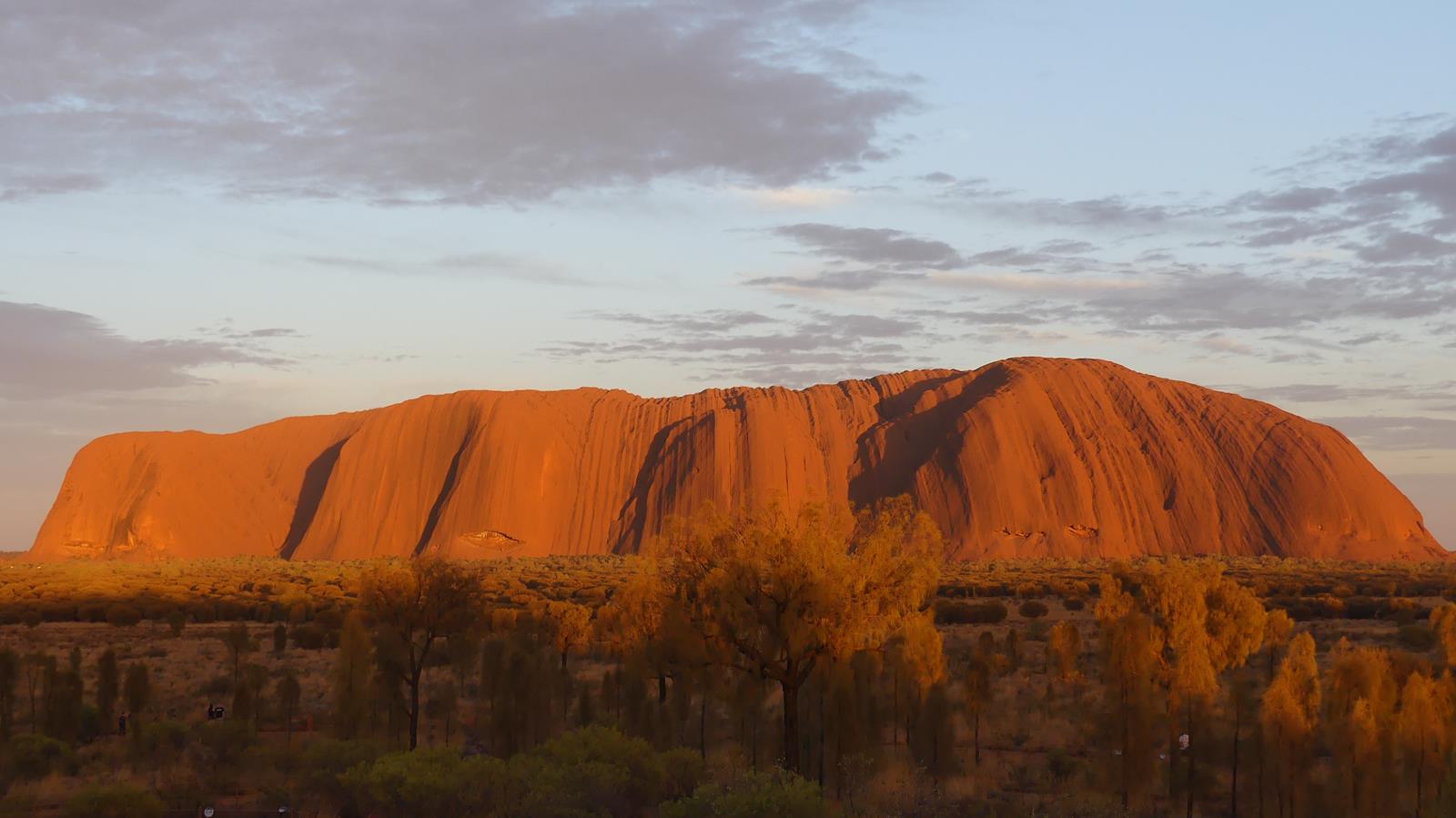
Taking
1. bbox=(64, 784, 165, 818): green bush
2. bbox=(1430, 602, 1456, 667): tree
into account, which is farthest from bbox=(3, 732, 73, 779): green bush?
bbox=(1430, 602, 1456, 667): tree

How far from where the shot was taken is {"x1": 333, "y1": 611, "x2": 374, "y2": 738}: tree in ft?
75.0

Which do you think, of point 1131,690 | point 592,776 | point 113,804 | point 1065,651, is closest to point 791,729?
point 592,776

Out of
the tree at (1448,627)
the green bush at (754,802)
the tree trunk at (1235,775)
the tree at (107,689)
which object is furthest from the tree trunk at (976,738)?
the tree at (107,689)

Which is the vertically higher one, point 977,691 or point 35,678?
point 977,691

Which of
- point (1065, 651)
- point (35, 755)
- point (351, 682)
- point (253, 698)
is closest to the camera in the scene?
point (35, 755)

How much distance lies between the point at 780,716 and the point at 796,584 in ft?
20.7

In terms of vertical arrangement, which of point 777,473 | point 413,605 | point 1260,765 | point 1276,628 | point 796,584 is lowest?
point 1260,765

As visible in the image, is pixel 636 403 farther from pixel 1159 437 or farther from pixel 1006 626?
pixel 1006 626

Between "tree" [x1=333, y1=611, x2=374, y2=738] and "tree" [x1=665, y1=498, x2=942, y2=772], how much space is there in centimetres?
743

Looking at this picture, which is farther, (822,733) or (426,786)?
(822,733)

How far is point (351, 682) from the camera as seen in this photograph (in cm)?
2320

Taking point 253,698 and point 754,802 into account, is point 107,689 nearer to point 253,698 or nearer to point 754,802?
point 253,698

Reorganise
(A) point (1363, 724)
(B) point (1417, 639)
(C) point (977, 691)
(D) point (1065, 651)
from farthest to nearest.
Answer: (B) point (1417, 639) → (D) point (1065, 651) → (C) point (977, 691) → (A) point (1363, 724)

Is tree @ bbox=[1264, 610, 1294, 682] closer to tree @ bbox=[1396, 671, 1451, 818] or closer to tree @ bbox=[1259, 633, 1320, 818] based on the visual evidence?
tree @ bbox=[1259, 633, 1320, 818]
